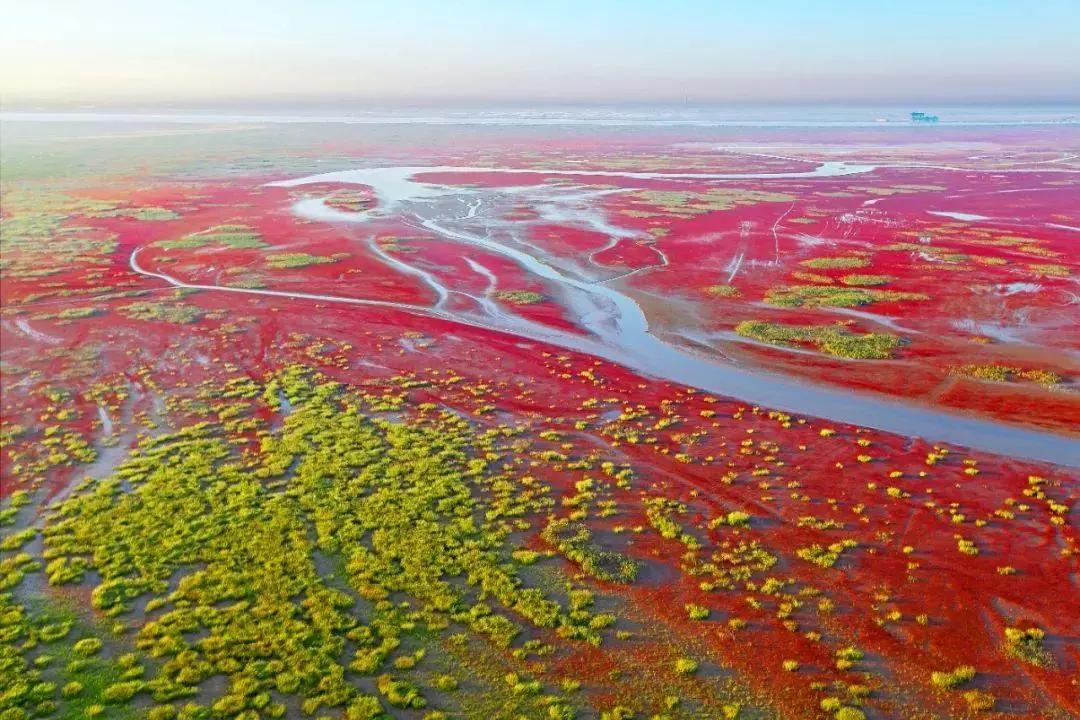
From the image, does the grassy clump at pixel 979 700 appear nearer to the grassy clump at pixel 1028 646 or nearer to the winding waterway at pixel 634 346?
the grassy clump at pixel 1028 646

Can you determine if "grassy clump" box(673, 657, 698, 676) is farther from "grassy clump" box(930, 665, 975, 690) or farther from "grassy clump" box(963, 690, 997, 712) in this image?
"grassy clump" box(963, 690, 997, 712)

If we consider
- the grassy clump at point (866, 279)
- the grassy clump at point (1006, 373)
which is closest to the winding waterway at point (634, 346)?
the grassy clump at point (1006, 373)

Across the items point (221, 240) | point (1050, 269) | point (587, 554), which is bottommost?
point (587, 554)

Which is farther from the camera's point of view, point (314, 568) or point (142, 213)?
point (142, 213)

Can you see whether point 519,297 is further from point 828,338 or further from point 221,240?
point 221,240

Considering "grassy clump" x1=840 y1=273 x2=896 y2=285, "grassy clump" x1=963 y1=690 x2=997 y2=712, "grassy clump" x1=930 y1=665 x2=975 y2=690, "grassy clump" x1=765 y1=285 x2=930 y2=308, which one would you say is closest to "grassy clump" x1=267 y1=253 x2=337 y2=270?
"grassy clump" x1=765 y1=285 x2=930 y2=308

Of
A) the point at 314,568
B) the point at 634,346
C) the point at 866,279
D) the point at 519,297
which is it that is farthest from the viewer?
the point at 866,279

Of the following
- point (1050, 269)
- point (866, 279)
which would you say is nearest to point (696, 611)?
point (866, 279)

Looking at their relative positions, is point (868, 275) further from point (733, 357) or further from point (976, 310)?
point (733, 357)
